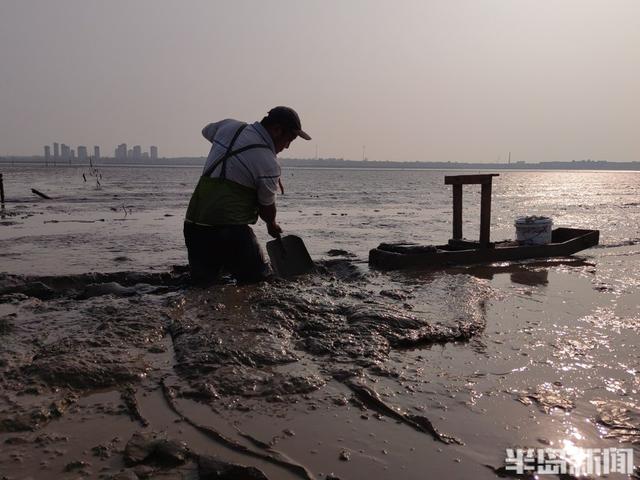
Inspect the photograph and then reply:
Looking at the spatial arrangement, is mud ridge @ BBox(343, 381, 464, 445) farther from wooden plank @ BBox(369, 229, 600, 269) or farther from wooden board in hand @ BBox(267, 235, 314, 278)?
wooden plank @ BBox(369, 229, 600, 269)

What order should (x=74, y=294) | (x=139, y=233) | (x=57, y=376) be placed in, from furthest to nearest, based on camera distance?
(x=139, y=233), (x=74, y=294), (x=57, y=376)

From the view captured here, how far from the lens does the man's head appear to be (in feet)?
18.2

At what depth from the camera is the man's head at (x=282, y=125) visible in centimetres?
554

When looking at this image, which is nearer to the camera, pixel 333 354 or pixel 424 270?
pixel 333 354

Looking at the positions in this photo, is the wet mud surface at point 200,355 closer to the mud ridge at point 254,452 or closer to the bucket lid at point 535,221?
the mud ridge at point 254,452

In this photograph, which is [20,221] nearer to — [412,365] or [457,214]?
[457,214]

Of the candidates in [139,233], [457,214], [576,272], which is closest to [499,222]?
[457,214]

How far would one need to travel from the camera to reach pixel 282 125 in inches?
219

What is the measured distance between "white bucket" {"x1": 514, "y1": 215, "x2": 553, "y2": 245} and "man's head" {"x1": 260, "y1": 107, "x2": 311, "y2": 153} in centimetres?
513

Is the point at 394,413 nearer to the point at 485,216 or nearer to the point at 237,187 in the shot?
the point at 237,187

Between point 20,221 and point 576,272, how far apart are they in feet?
46.3

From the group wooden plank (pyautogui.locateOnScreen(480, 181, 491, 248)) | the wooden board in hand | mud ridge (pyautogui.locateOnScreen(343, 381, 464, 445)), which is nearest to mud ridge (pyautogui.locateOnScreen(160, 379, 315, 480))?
mud ridge (pyautogui.locateOnScreen(343, 381, 464, 445))

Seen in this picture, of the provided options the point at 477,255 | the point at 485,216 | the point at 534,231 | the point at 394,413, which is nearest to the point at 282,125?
the point at 394,413

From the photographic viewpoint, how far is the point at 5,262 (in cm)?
842
